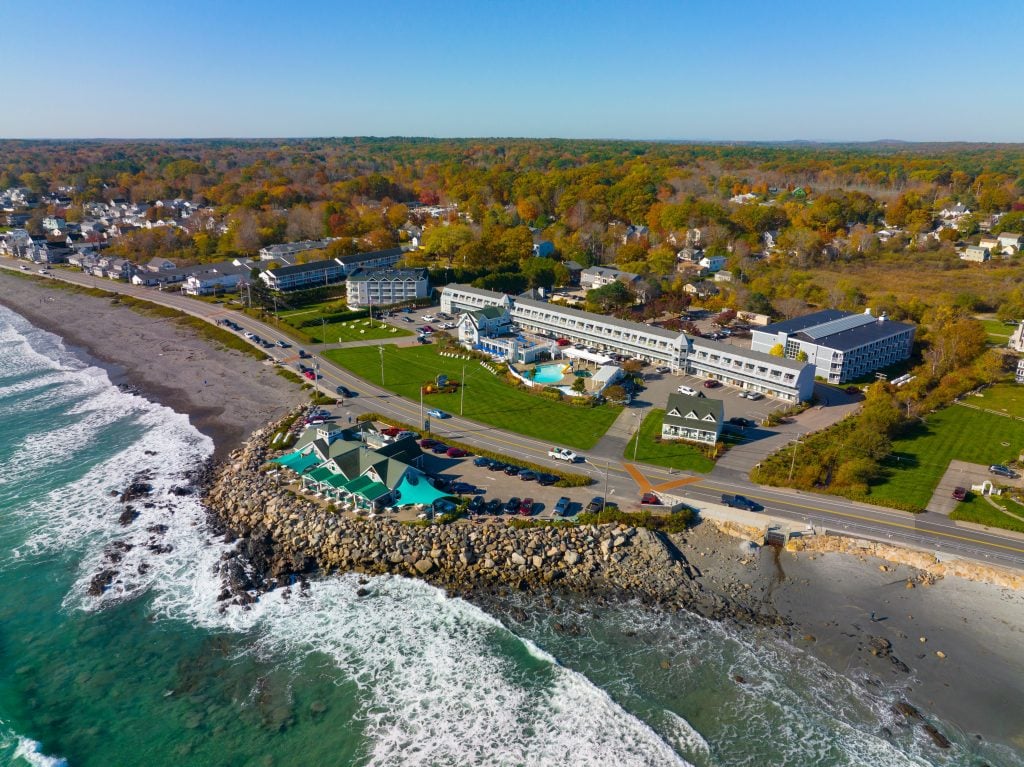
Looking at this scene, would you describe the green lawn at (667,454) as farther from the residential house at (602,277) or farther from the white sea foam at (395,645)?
the residential house at (602,277)

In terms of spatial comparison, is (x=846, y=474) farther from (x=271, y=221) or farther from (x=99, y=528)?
(x=271, y=221)

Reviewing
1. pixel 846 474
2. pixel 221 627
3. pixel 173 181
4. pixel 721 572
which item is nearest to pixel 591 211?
pixel 846 474

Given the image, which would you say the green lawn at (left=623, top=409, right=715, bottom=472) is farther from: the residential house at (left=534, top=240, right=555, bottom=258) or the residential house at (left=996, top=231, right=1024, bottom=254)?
the residential house at (left=996, top=231, right=1024, bottom=254)

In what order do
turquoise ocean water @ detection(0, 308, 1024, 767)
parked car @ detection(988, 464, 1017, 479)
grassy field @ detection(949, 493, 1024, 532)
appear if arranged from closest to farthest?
turquoise ocean water @ detection(0, 308, 1024, 767) → grassy field @ detection(949, 493, 1024, 532) → parked car @ detection(988, 464, 1017, 479)

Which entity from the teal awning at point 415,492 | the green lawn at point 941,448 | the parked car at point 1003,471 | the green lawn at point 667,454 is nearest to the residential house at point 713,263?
the green lawn at point 941,448

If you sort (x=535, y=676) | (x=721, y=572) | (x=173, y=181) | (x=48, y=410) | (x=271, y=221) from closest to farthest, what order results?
1. (x=535, y=676)
2. (x=721, y=572)
3. (x=48, y=410)
4. (x=271, y=221)
5. (x=173, y=181)

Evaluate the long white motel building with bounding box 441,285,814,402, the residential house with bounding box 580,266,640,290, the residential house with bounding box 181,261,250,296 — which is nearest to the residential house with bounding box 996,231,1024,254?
the residential house with bounding box 580,266,640,290
